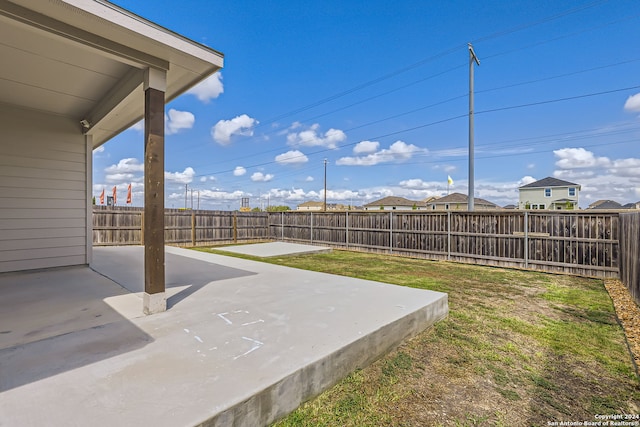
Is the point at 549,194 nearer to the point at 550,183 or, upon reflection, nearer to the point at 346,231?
the point at 550,183

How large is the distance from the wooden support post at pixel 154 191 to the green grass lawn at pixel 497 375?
187cm

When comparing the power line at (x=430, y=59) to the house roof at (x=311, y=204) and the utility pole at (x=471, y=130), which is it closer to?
the utility pole at (x=471, y=130)

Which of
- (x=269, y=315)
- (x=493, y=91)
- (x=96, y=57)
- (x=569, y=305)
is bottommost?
(x=569, y=305)

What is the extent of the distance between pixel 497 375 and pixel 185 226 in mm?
11431

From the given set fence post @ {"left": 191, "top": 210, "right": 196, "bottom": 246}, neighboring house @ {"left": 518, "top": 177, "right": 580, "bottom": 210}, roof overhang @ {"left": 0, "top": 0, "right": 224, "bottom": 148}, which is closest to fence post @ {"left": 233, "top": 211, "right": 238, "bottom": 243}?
fence post @ {"left": 191, "top": 210, "right": 196, "bottom": 246}

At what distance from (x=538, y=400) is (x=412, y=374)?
2.83 ft

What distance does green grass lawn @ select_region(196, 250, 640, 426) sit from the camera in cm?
183

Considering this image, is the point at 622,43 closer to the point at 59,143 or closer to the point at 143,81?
the point at 143,81

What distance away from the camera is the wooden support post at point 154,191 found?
268 centimetres

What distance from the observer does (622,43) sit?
446 inches

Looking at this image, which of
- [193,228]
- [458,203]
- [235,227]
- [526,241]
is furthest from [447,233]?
[458,203]

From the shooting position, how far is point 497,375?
232 cm

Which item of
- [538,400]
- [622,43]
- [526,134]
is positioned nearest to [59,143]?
[538,400]

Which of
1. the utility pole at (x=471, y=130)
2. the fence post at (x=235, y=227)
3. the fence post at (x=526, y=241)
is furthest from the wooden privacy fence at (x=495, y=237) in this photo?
the fence post at (x=235, y=227)
